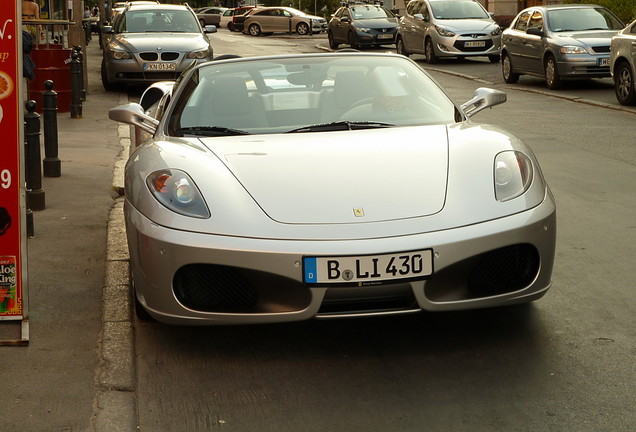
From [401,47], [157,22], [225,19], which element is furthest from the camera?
[225,19]

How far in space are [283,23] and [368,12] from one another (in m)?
16.6

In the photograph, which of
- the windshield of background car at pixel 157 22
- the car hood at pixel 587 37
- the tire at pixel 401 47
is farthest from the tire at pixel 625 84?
the tire at pixel 401 47

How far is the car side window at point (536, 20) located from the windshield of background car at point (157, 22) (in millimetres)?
6211

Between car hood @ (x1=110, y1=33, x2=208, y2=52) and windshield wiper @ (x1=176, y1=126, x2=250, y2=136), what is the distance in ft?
44.7

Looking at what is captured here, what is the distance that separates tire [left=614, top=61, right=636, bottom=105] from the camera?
15.8 metres

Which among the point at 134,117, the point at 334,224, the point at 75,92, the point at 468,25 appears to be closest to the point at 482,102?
the point at 134,117

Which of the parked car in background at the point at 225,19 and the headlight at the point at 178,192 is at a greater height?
the headlight at the point at 178,192

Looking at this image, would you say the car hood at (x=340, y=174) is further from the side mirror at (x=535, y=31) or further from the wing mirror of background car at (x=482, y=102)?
the side mirror at (x=535, y=31)

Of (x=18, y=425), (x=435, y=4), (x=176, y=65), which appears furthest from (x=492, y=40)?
(x=18, y=425)

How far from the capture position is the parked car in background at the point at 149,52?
19.0m

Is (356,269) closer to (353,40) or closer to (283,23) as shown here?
(353,40)

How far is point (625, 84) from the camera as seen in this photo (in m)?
16.1

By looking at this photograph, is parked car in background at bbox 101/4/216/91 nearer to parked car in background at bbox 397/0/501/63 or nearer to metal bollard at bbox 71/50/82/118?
metal bollard at bbox 71/50/82/118

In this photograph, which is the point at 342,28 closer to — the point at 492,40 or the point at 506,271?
the point at 492,40
